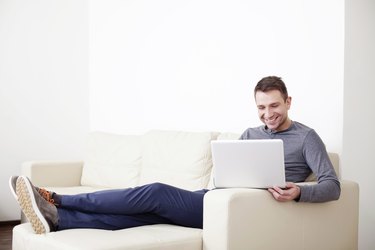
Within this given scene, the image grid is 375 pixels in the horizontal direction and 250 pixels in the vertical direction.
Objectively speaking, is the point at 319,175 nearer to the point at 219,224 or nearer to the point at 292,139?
the point at 292,139

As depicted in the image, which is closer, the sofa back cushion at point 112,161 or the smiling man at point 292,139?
the smiling man at point 292,139

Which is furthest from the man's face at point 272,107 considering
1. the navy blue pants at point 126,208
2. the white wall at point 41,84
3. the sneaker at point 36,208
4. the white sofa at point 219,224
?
the white wall at point 41,84

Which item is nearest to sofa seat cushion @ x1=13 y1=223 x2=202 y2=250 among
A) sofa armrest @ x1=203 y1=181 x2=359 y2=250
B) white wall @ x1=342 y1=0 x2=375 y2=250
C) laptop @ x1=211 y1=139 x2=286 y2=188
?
sofa armrest @ x1=203 y1=181 x2=359 y2=250

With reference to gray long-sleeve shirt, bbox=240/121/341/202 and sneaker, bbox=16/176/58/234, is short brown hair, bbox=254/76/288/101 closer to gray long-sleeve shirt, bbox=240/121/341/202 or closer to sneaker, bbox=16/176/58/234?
gray long-sleeve shirt, bbox=240/121/341/202

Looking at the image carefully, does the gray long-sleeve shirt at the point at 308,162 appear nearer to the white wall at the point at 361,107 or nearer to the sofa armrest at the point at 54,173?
the white wall at the point at 361,107

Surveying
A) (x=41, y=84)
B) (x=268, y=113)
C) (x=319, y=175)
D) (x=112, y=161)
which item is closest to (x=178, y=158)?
(x=112, y=161)

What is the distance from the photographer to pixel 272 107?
3.19 meters

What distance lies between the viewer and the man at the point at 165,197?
2.96m

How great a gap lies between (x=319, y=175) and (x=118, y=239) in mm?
1006

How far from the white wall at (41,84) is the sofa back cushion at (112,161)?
31.5 inches

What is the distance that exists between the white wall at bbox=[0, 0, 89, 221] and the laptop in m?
2.93

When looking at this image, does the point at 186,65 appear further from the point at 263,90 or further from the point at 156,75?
the point at 263,90

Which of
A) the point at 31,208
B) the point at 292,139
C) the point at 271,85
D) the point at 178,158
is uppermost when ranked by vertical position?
the point at 271,85

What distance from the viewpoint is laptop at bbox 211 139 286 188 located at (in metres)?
2.79
